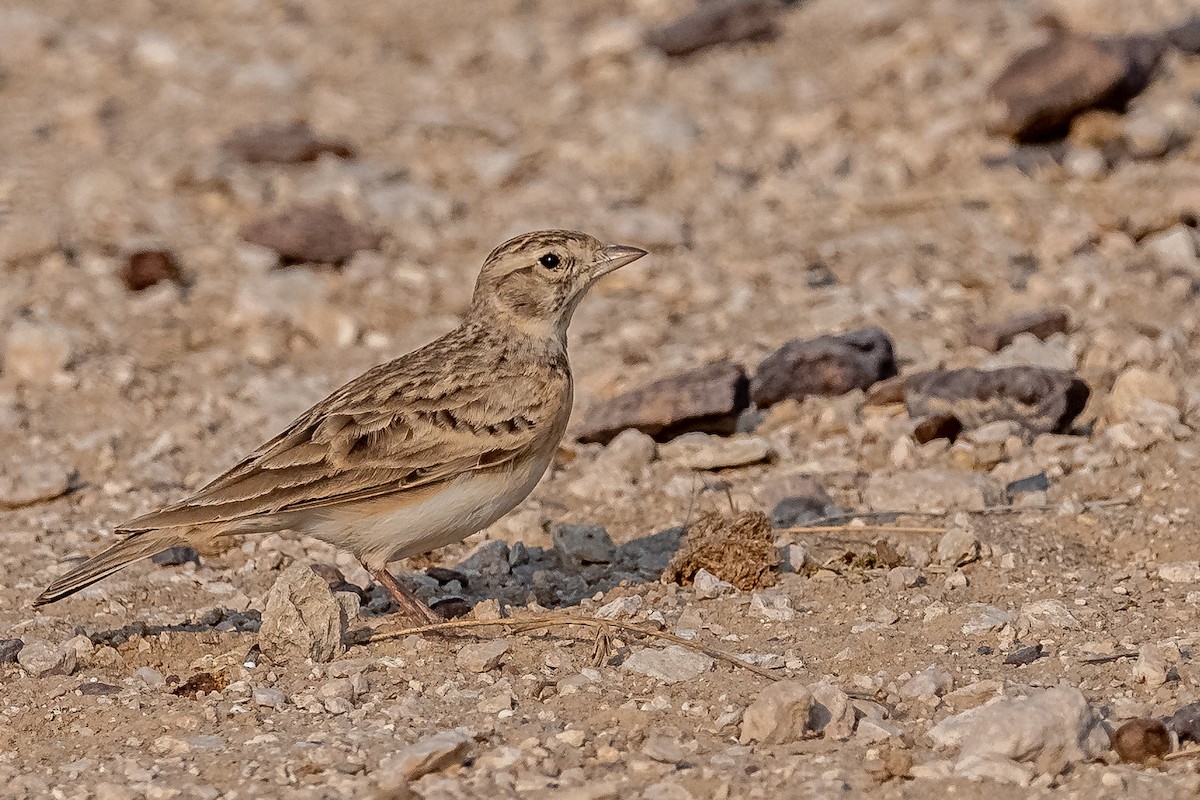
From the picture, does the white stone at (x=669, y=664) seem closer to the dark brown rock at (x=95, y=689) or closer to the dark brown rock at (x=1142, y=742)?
the dark brown rock at (x=1142, y=742)

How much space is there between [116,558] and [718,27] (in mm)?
7604

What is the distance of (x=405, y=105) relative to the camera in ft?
36.9

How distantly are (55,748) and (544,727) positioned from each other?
4.50 feet

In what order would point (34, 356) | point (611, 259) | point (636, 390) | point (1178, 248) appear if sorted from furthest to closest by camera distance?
point (1178, 248) → point (34, 356) → point (636, 390) → point (611, 259)

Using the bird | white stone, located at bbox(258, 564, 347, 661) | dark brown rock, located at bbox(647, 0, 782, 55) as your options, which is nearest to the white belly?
the bird

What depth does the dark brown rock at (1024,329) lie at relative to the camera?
762cm

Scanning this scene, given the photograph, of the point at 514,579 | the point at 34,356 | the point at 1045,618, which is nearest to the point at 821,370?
the point at 514,579

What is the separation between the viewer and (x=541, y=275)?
6.04 m

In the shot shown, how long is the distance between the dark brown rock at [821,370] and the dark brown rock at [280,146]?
393cm

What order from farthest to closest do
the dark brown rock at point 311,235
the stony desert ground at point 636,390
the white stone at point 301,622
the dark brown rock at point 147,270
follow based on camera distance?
the dark brown rock at point 311,235
the dark brown rock at point 147,270
the white stone at point 301,622
the stony desert ground at point 636,390

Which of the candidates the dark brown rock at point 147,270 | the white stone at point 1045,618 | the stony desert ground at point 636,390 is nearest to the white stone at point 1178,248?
the stony desert ground at point 636,390

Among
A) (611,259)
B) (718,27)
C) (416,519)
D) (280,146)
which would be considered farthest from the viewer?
(718,27)

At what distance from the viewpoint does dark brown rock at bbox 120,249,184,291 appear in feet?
29.1

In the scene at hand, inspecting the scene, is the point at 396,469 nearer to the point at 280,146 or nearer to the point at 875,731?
the point at 875,731
